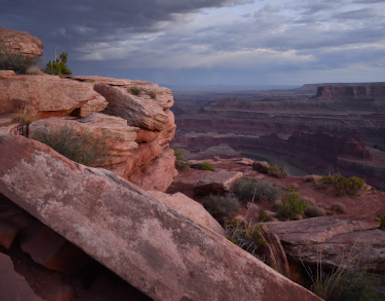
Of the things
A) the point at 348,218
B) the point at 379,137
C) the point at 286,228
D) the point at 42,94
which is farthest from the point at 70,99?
the point at 379,137

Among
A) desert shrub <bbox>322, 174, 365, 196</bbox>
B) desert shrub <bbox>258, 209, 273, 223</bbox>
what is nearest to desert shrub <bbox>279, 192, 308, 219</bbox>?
desert shrub <bbox>258, 209, 273, 223</bbox>

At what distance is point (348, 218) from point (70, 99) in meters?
8.48

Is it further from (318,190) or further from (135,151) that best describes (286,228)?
(318,190)

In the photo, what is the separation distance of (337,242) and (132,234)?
454 cm

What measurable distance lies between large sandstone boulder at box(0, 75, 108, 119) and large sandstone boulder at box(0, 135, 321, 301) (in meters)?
4.25

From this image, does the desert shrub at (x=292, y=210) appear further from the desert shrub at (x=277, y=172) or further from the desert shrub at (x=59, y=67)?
the desert shrub at (x=59, y=67)

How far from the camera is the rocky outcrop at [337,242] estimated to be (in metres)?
4.55

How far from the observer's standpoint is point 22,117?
5.62m

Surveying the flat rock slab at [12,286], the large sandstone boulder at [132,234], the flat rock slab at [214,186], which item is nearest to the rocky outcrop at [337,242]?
the large sandstone boulder at [132,234]

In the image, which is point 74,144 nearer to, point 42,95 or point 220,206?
point 42,95

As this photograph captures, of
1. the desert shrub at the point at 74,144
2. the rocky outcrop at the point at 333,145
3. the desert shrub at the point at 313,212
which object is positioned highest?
the desert shrub at the point at 74,144

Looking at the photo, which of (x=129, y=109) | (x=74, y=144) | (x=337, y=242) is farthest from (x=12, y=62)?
(x=337, y=242)

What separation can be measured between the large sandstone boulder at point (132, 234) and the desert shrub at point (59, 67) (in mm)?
8727

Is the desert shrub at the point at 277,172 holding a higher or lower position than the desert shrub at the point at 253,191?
lower
